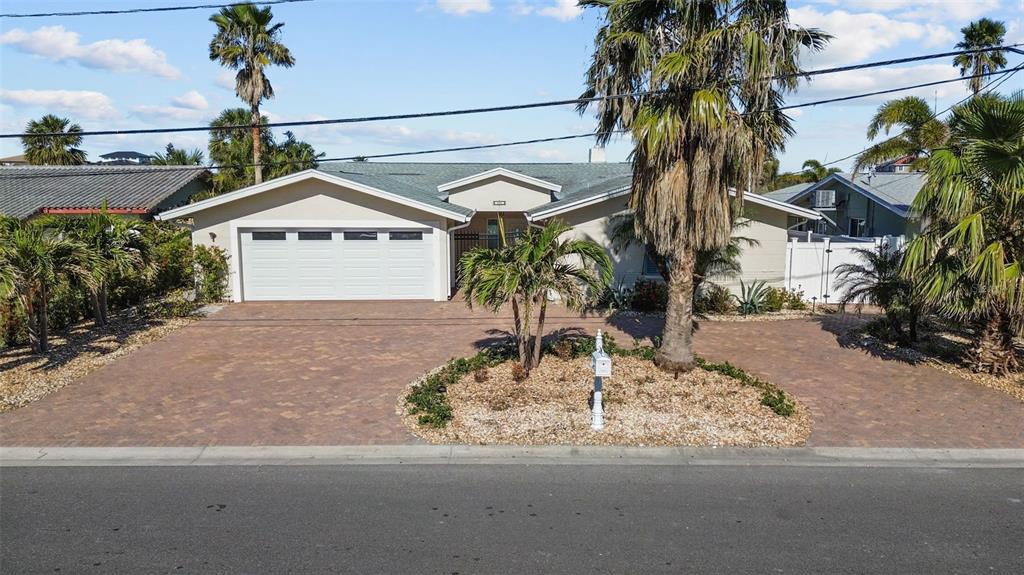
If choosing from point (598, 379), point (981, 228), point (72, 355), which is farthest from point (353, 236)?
point (981, 228)

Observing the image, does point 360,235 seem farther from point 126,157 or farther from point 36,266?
point 126,157

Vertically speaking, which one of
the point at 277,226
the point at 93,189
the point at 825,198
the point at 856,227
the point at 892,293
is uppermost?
the point at 93,189

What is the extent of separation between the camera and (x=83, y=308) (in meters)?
15.7

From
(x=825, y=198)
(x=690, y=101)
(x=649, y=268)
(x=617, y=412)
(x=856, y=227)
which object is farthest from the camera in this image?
(x=825, y=198)

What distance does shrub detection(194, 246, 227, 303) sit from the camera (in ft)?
59.8

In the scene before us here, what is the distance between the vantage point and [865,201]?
23938mm

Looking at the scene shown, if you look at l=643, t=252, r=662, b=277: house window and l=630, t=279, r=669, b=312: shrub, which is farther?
l=643, t=252, r=662, b=277: house window

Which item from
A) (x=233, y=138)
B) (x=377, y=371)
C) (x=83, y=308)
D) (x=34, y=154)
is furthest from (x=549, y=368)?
(x=34, y=154)

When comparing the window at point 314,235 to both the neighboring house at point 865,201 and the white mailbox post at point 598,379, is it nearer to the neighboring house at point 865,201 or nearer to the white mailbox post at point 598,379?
the white mailbox post at point 598,379

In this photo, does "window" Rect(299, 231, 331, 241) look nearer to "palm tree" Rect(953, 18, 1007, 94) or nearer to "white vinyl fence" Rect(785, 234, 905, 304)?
"white vinyl fence" Rect(785, 234, 905, 304)

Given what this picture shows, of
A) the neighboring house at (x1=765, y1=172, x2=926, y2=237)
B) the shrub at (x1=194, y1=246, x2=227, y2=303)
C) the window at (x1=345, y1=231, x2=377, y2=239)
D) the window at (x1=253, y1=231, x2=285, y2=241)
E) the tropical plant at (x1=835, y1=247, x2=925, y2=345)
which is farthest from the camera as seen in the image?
the neighboring house at (x1=765, y1=172, x2=926, y2=237)

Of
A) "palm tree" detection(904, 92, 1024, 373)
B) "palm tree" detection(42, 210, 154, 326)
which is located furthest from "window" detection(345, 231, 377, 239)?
"palm tree" detection(904, 92, 1024, 373)

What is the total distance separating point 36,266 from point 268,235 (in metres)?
7.43

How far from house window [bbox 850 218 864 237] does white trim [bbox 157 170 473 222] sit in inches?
608
